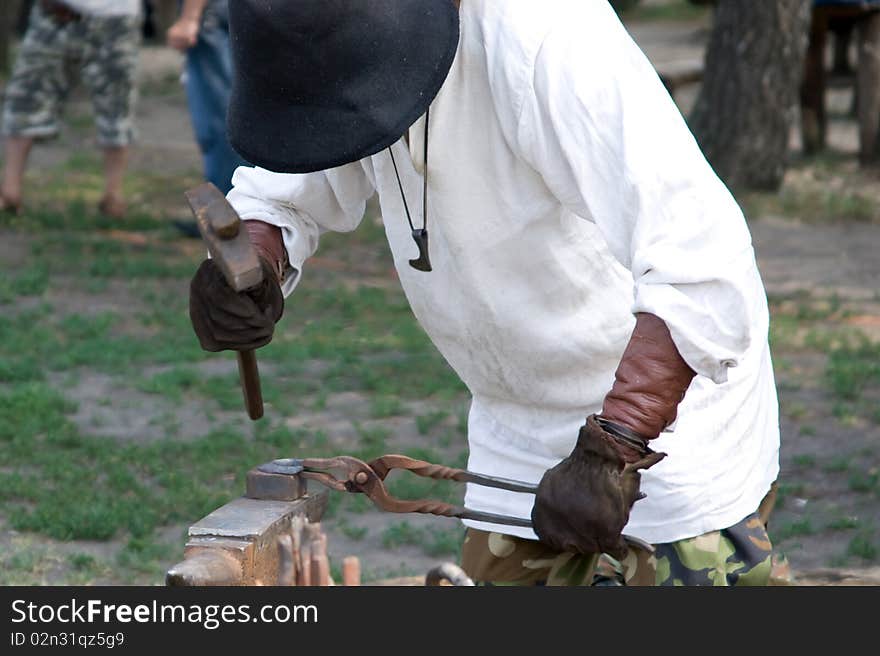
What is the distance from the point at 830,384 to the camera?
18.3 feet

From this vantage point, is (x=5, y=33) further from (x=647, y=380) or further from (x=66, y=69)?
(x=647, y=380)

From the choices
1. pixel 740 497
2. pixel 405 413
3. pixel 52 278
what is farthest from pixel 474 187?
pixel 52 278

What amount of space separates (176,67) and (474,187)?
12717 mm

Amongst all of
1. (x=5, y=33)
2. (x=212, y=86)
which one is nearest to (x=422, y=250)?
(x=212, y=86)

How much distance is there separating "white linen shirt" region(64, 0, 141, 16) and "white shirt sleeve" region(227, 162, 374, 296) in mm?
5252

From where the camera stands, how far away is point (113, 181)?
314 inches

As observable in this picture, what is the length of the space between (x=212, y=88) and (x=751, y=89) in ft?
11.0

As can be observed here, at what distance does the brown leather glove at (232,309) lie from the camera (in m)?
2.34

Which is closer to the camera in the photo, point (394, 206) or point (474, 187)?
point (474, 187)

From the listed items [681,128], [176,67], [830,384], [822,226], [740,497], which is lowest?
[176,67]

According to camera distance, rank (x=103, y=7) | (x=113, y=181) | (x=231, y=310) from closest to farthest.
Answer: (x=231, y=310) → (x=103, y=7) → (x=113, y=181)

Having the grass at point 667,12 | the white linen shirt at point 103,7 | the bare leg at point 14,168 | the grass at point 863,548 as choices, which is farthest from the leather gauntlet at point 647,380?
the grass at point 667,12

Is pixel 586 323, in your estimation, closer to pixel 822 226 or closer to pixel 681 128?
pixel 681 128

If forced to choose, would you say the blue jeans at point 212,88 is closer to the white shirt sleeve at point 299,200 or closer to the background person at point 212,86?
the background person at point 212,86
